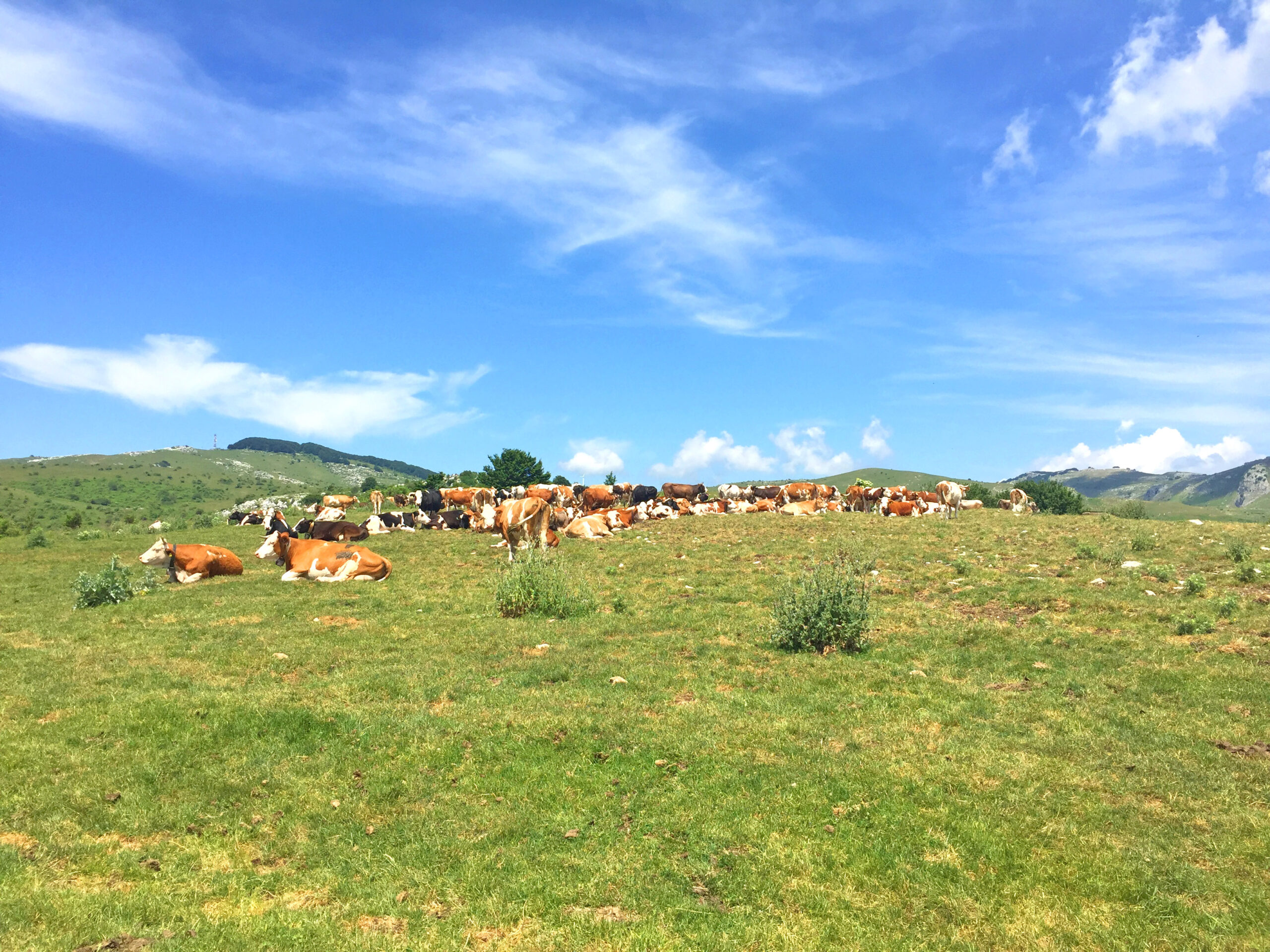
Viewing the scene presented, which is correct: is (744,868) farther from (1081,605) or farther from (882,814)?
(1081,605)

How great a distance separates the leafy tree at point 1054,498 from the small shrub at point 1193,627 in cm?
4913

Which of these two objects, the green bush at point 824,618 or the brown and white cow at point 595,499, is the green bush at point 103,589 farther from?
the brown and white cow at point 595,499

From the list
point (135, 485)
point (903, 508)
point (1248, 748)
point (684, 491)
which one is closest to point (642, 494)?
point (684, 491)

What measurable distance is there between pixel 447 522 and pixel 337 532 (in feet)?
22.1

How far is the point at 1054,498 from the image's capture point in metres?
60.5

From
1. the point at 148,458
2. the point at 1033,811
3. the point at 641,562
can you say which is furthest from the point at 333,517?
the point at 148,458

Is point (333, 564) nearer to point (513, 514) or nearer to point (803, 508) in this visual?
point (513, 514)

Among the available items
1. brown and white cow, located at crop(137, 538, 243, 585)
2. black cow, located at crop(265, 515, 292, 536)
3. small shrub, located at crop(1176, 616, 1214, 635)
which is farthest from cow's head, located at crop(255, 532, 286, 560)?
small shrub, located at crop(1176, 616, 1214, 635)

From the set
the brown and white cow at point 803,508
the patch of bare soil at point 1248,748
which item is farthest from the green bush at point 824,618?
the brown and white cow at point 803,508

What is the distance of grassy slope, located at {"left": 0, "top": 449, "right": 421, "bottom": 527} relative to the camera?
101 metres

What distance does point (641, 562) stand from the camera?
79.3ft

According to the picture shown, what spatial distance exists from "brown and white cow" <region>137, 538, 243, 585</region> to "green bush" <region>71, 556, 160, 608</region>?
2.77 metres

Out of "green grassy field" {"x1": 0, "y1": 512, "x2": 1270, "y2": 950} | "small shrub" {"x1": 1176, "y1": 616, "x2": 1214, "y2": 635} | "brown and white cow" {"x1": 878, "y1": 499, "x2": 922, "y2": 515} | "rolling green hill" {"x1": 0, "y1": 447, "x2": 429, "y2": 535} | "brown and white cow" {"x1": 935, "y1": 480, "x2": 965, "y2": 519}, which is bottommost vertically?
"green grassy field" {"x1": 0, "y1": 512, "x2": 1270, "y2": 950}

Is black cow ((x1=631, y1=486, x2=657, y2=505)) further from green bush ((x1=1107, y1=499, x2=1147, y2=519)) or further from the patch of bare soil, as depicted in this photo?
the patch of bare soil
